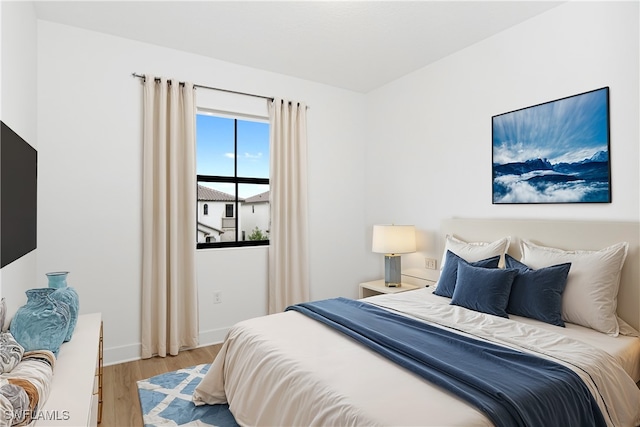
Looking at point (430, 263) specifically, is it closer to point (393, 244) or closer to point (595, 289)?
point (393, 244)

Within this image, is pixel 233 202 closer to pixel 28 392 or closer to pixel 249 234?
pixel 249 234

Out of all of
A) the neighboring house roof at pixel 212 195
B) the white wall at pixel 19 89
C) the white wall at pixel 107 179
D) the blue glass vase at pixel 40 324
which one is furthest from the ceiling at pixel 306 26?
the blue glass vase at pixel 40 324

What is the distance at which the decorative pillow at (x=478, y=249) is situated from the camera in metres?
2.82

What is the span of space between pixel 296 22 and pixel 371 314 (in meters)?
2.27

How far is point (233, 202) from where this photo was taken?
3955mm

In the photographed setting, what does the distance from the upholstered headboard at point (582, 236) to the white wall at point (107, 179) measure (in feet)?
7.24

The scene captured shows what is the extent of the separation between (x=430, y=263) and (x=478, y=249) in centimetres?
80

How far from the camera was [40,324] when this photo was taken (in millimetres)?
1815

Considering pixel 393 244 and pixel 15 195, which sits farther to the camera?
pixel 393 244

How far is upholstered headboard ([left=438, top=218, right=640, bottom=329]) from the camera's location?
2.25 meters

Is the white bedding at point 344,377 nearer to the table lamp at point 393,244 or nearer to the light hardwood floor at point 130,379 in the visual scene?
the light hardwood floor at point 130,379

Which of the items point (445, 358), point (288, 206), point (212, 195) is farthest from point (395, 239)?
point (445, 358)

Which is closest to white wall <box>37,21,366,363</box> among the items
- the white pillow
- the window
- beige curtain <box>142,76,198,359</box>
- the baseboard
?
the baseboard

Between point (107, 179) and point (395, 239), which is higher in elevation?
point (107, 179)
